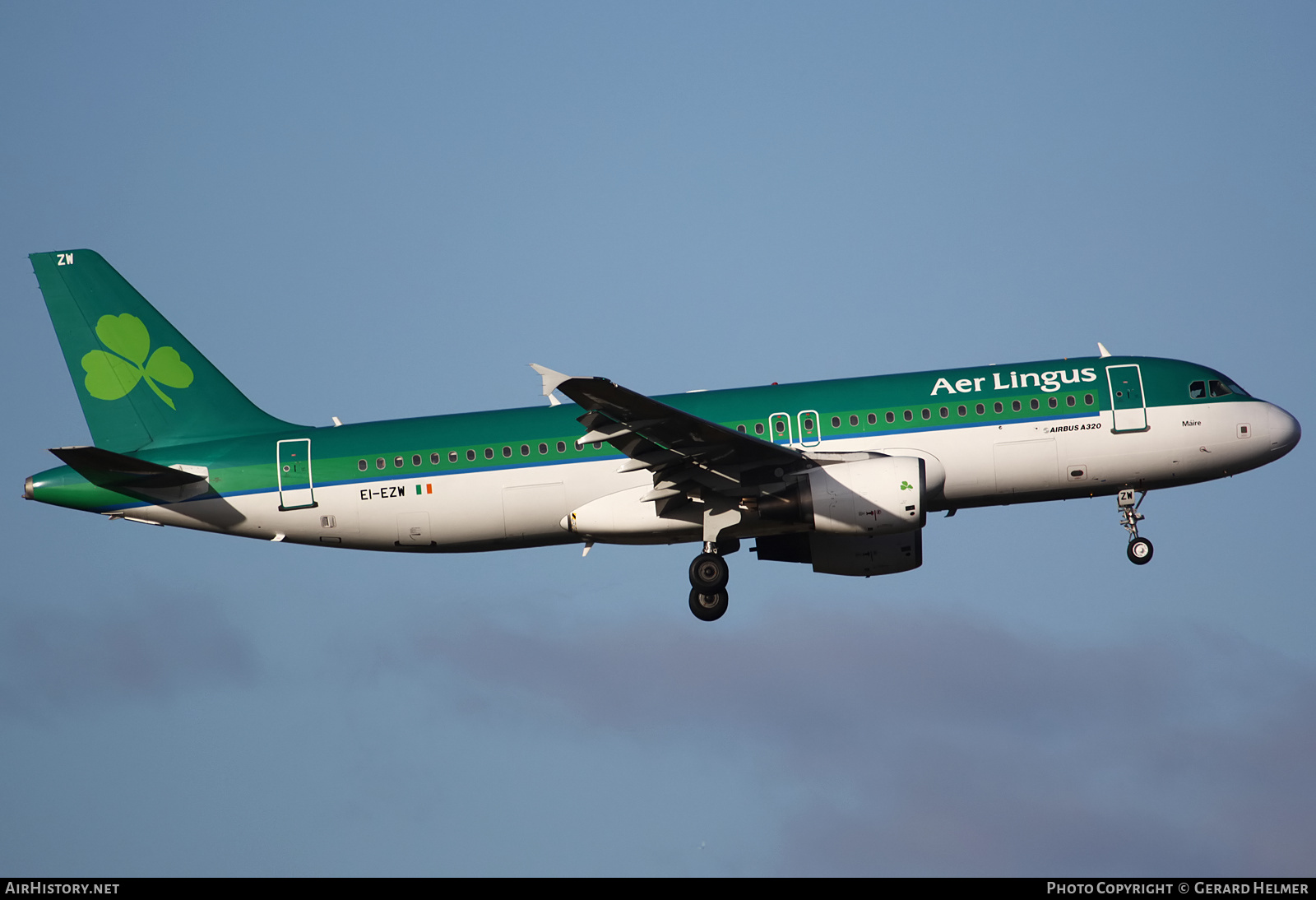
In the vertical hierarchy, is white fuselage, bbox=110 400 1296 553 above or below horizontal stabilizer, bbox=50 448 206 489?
below

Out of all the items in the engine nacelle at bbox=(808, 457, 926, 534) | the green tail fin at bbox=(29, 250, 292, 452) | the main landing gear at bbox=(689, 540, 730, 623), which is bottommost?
the main landing gear at bbox=(689, 540, 730, 623)

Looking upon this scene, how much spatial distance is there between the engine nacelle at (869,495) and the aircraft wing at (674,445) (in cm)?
81

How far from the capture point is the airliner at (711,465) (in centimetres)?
3662

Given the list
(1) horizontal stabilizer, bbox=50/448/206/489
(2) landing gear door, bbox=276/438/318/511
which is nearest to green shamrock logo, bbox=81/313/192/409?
(1) horizontal stabilizer, bbox=50/448/206/489

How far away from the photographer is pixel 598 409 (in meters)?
33.5

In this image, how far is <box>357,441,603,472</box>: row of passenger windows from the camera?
123ft

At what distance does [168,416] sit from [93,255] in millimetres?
5312

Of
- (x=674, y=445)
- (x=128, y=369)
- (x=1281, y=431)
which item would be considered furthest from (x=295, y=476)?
(x=1281, y=431)

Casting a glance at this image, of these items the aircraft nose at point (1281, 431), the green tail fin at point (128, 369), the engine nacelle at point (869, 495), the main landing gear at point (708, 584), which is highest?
the green tail fin at point (128, 369)

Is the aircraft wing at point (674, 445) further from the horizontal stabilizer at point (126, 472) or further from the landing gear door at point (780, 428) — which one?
the horizontal stabilizer at point (126, 472)

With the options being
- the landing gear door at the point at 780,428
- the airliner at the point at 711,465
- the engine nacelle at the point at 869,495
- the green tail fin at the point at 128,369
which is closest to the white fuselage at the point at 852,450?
the airliner at the point at 711,465

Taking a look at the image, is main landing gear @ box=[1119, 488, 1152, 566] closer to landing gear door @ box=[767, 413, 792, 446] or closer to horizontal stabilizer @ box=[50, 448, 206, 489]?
landing gear door @ box=[767, 413, 792, 446]

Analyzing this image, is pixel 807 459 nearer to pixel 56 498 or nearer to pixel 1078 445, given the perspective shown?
pixel 1078 445

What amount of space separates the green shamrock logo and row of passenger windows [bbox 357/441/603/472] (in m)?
6.30
